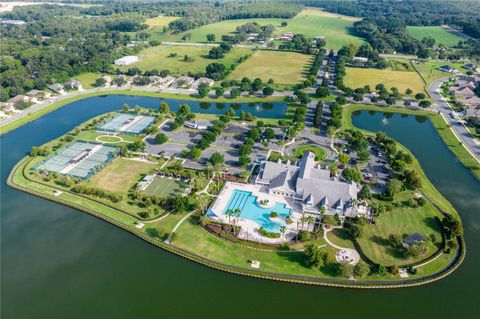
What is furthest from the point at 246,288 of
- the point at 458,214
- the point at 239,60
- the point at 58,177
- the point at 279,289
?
the point at 239,60

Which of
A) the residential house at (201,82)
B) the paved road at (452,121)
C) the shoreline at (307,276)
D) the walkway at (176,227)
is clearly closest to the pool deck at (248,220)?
the walkway at (176,227)

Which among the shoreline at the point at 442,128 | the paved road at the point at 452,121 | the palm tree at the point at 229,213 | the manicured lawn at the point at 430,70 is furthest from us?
the manicured lawn at the point at 430,70

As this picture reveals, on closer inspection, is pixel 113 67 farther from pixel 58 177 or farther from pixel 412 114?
pixel 412 114

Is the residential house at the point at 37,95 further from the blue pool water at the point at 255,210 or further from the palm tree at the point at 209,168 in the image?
the blue pool water at the point at 255,210

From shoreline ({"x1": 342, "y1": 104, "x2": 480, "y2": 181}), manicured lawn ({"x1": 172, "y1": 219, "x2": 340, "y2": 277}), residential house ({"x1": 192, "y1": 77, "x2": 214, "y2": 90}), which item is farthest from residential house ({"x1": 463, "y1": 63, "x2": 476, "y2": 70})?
manicured lawn ({"x1": 172, "y1": 219, "x2": 340, "y2": 277})

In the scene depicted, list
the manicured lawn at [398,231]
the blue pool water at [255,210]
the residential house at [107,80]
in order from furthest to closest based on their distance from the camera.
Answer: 1. the residential house at [107,80]
2. the blue pool water at [255,210]
3. the manicured lawn at [398,231]

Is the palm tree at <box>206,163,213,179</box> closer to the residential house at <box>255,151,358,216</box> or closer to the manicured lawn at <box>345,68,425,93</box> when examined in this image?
the residential house at <box>255,151,358,216</box>

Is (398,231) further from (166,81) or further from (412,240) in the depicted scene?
(166,81)

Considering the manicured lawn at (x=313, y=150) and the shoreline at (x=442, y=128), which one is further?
the manicured lawn at (x=313, y=150)
